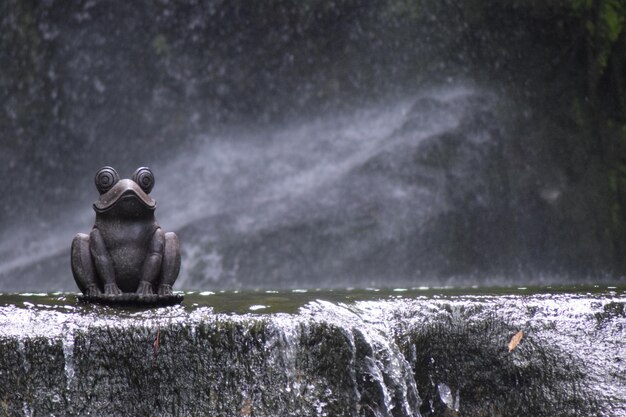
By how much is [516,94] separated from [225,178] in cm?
298

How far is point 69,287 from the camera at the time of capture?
7.84 m

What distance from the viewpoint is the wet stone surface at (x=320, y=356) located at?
301 centimetres

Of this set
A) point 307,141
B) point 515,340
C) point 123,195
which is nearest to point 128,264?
point 123,195

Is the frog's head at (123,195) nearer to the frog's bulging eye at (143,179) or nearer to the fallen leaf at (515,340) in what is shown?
the frog's bulging eye at (143,179)

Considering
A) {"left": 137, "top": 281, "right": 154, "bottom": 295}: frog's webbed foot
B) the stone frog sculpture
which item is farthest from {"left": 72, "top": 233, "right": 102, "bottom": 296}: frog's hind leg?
{"left": 137, "top": 281, "right": 154, "bottom": 295}: frog's webbed foot

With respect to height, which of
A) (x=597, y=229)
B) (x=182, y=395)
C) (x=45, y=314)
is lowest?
(x=182, y=395)

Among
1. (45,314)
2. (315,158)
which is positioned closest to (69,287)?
(315,158)

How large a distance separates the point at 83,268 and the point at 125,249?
0.18 metres

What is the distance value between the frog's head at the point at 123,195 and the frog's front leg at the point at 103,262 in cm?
11

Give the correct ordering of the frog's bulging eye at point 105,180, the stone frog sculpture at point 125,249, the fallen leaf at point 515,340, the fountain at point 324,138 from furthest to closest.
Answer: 1. the fountain at point 324,138
2. the frog's bulging eye at point 105,180
3. the stone frog sculpture at point 125,249
4. the fallen leaf at point 515,340

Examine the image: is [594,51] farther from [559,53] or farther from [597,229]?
[597,229]

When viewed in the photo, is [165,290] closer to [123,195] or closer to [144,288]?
[144,288]

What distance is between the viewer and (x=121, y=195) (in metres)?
3.56

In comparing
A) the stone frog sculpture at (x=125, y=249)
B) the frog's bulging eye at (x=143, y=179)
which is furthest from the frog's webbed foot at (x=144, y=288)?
the frog's bulging eye at (x=143, y=179)
